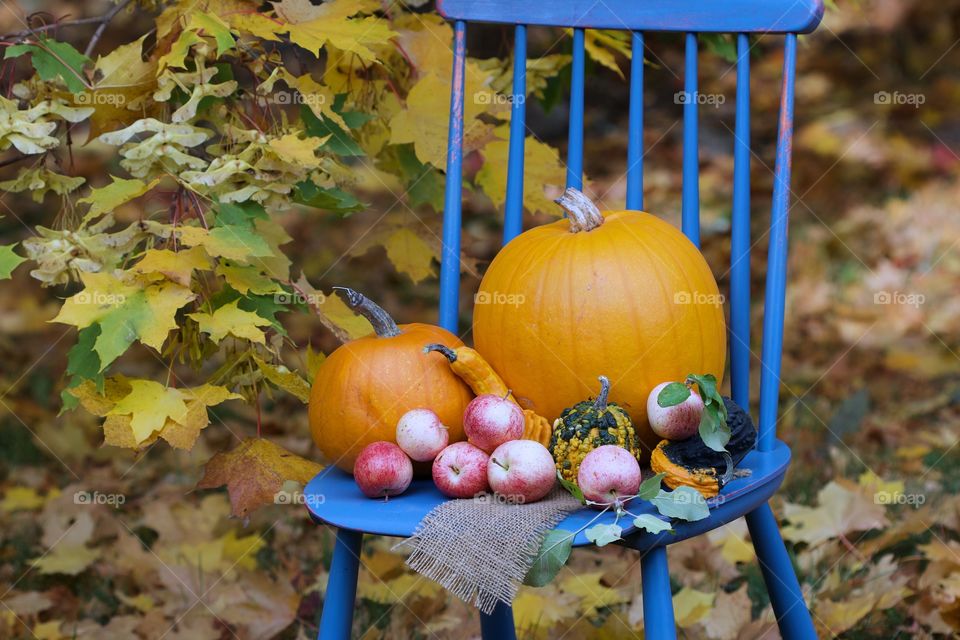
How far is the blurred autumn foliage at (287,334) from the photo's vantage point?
132 cm

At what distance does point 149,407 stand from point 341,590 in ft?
1.07

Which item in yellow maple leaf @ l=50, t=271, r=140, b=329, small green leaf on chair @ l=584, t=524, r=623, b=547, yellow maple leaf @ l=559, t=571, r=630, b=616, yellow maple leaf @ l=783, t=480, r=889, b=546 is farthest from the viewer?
yellow maple leaf @ l=783, t=480, r=889, b=546

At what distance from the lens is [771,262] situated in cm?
137

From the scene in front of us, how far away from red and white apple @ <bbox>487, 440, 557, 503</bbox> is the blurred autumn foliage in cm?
36

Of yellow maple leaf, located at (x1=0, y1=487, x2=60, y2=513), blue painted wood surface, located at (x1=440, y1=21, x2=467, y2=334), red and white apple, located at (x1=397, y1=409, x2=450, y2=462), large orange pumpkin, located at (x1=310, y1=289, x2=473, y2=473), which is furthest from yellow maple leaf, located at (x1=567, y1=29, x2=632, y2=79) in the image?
yellow maple leaf, located at (x1=0, y1=487, x2=60, y2=513)

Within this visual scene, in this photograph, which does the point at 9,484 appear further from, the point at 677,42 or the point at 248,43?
the point at 677,42

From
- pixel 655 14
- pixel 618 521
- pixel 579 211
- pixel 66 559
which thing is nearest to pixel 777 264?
pixel 579 211

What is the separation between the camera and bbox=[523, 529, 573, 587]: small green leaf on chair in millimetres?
993

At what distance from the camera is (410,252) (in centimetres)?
172

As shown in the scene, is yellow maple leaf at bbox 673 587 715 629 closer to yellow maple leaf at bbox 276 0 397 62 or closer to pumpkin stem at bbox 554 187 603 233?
pumpkin stem at bbox 554 187 603 233

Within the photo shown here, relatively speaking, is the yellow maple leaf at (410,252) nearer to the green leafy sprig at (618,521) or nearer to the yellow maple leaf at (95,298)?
the yellow maple leaf at (95,298)

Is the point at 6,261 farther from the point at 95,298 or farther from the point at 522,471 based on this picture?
the point at 522,471

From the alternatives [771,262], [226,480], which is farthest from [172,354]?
[771,262]

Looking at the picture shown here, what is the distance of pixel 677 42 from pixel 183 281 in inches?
126
